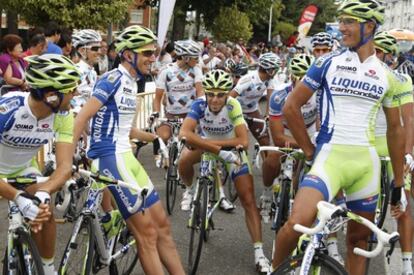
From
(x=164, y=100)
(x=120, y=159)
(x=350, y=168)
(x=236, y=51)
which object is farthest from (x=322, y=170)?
(x=236, y=51)

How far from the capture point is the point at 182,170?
7262 mm

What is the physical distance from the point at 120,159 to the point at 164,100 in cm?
523

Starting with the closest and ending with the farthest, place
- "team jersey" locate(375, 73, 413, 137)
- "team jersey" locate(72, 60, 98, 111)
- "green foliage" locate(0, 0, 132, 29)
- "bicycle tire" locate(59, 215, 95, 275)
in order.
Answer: "bicycle tire" locate(59, 215, 95, 275) < "team jersey" locate(375, 73, 413, 137) < "team jersey" locate(72, 60, 98, 111) < "green foliage" locate(0, 0, 132, 29)

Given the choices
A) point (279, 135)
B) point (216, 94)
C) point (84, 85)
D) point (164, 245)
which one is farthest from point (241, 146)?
point (84, 85)

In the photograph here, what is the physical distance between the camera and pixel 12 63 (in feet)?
28.8

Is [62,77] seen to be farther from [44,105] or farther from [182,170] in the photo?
[182,170]

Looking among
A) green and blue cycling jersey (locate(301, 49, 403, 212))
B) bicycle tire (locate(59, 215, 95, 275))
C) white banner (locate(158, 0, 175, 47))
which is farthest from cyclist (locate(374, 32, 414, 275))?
white banner (locate(158, 0, 175, 47))

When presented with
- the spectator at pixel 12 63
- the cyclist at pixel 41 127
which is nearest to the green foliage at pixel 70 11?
the spectator at pixel 12 63

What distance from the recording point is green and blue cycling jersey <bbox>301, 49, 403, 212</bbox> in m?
4.12

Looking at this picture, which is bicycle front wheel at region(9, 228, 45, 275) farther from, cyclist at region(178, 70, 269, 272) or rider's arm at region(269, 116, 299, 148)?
rider's arm at region(269, 116, 299, 148)

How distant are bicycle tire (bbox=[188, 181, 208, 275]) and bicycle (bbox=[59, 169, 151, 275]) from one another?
95 centimetres

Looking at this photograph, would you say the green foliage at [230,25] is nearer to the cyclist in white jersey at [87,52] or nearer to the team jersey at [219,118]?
the cyclist in white jersey at [87,52]

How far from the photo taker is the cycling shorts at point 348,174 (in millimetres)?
4008

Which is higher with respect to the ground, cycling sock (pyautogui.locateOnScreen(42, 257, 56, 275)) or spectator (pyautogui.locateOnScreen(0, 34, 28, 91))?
spectator (pyautogui.locateOnScreen(0, 34, 28, 91))
